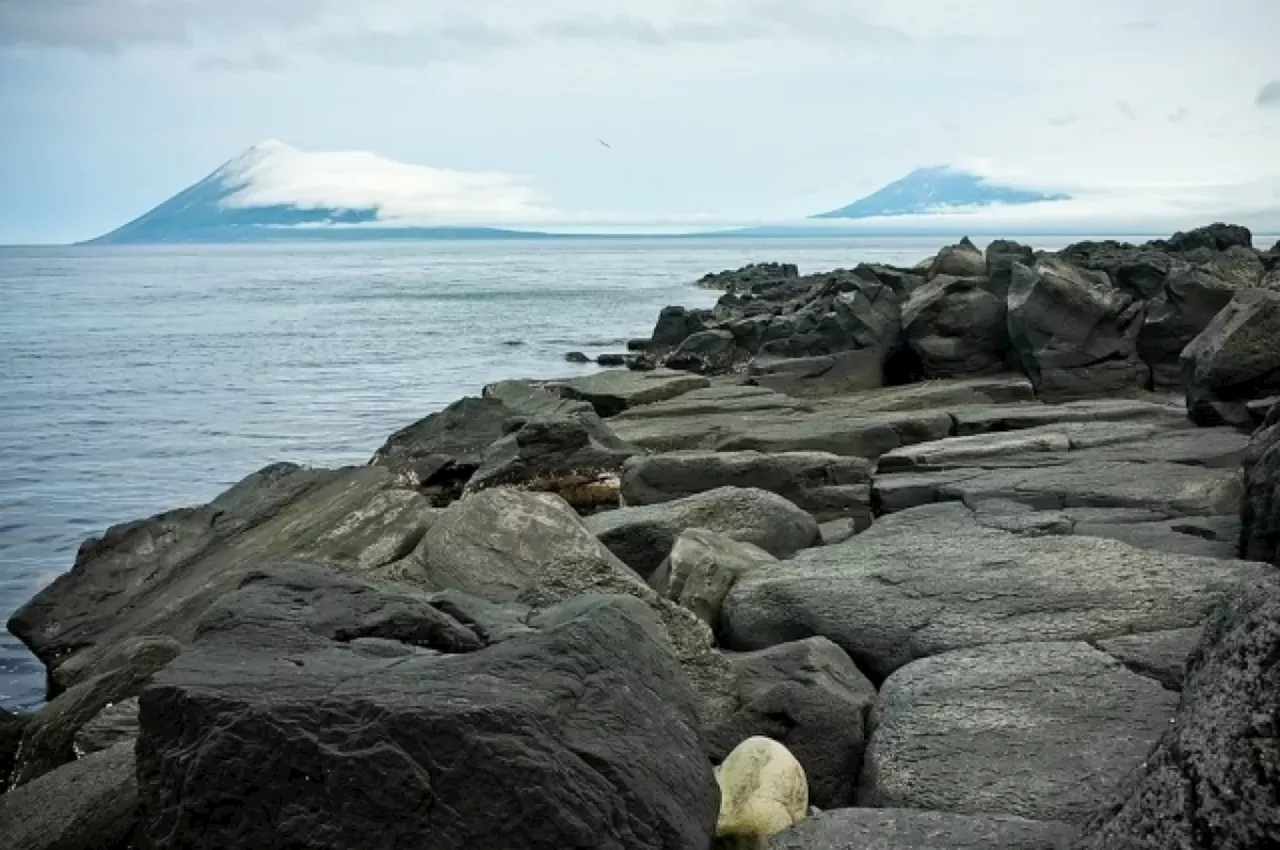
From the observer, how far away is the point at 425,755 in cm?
352

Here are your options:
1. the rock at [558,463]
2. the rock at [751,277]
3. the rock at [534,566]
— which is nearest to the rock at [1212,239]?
the rock at [751,277]

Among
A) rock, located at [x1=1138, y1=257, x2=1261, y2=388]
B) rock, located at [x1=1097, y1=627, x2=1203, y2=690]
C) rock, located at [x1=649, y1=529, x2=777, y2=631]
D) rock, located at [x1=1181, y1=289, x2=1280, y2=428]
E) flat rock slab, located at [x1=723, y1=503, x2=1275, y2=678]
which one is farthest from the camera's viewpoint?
rock, located at [x1=1138, y1=257, x2=1261, y2=388]

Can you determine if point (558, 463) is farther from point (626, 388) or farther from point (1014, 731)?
point (1014, 731)

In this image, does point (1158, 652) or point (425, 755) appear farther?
point (1158, 652)

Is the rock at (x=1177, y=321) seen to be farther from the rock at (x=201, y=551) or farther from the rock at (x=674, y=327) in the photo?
the rock at (x=674, y=327)

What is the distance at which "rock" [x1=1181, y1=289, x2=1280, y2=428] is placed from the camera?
11.8 metres

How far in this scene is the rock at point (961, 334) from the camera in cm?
1909

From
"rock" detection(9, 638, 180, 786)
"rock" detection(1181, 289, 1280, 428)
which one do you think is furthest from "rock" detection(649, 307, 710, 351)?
"rock" detection(9, 638, 180, 786)

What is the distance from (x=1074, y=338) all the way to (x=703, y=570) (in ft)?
38.8

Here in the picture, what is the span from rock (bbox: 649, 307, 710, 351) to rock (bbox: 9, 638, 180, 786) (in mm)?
25011

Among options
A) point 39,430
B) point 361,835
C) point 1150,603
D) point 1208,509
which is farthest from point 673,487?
point 39,430

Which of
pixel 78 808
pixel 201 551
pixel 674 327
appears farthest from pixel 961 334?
pixel 78 808

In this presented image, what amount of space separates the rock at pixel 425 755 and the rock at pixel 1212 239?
49.7 m

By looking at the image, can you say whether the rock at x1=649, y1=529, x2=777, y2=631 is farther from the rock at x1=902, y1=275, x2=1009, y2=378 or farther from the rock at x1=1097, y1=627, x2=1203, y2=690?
the rock at x1=902, y1=275, x2=1009, y2=378
